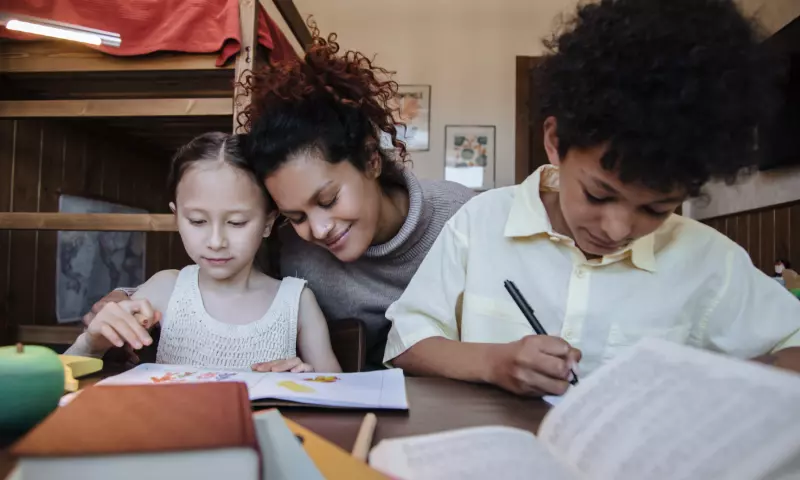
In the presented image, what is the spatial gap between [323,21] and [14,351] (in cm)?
307

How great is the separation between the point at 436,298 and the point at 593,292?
233mm

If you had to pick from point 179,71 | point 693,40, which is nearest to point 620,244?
point 693,40

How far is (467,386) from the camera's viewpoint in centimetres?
69

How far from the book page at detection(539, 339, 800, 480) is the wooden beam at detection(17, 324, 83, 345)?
163cm

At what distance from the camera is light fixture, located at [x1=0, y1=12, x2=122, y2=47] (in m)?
1.12

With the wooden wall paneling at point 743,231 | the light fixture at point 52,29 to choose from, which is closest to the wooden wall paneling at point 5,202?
the light fixture at point 52,29

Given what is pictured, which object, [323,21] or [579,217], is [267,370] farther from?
[323,21]

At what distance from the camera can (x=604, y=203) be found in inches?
28.0

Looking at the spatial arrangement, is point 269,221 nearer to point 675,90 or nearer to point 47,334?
point 675,90

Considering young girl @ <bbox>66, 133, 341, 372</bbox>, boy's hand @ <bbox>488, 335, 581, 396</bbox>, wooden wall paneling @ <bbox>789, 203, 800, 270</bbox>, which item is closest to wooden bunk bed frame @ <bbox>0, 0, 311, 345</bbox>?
young girl @ <bbox>66, 133, 341, 372</bbox>

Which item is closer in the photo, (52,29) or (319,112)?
(319,112)

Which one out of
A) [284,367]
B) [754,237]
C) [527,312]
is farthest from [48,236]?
[754,237]

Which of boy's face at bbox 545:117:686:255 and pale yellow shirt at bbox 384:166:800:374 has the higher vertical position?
boy's face at bbox 545:117:686:255

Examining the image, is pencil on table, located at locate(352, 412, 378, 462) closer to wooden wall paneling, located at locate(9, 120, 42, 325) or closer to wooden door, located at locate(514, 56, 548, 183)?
wooden wall paneling, located at locate(9, 120, 42, 325)
